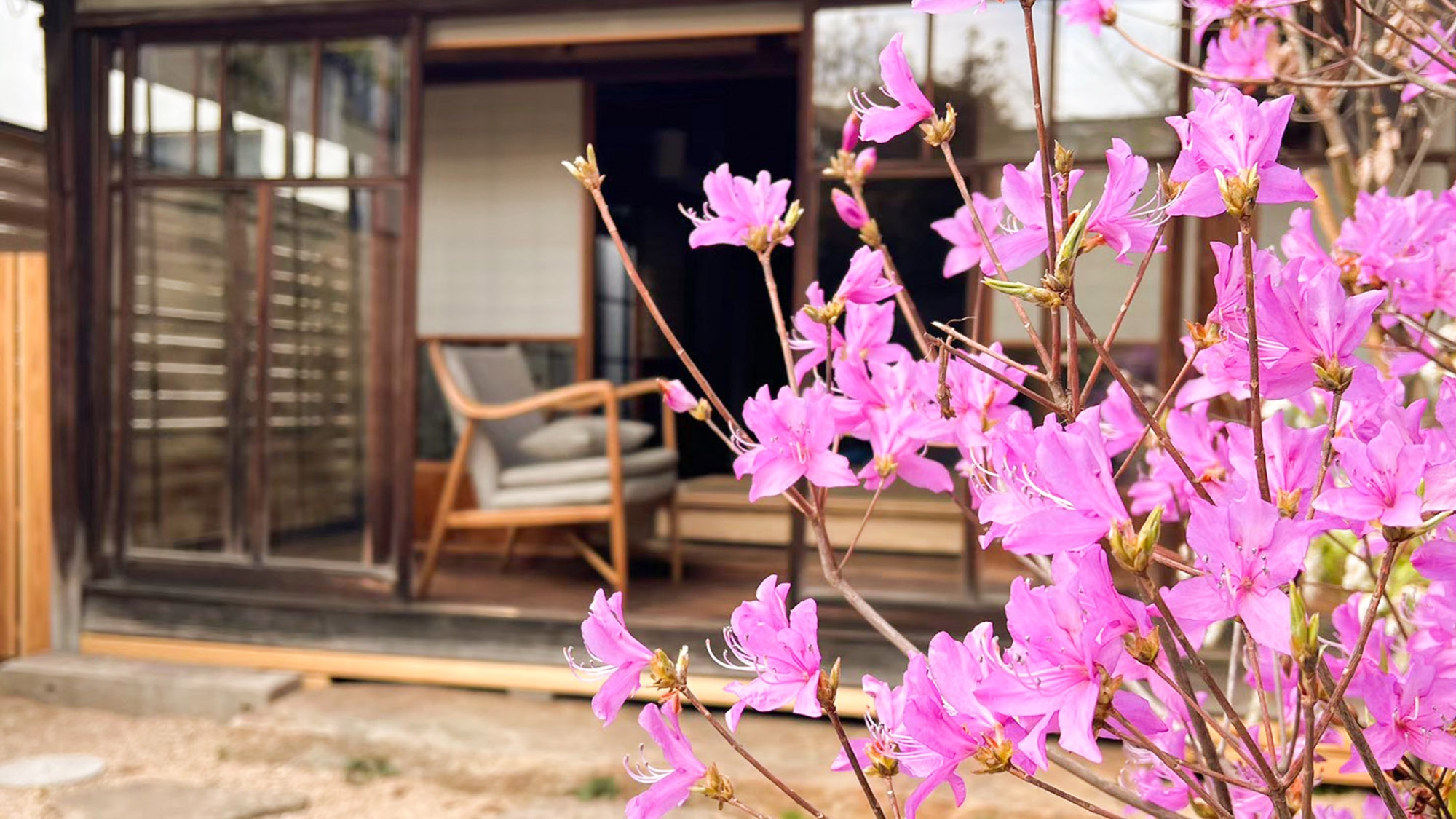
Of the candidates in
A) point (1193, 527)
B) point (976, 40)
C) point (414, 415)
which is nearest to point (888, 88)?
point (1193, 527)

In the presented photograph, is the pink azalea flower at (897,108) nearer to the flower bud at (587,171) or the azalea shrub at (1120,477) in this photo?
the azalea shrub at (1120,477)

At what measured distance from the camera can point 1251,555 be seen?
0.48 meters

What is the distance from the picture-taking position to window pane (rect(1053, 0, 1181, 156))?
3.22 m

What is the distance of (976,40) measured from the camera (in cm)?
330

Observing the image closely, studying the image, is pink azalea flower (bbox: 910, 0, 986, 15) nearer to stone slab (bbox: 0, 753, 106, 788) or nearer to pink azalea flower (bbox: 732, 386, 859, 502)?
pink azalea flower (bbox: 732, 386, 859, 502)

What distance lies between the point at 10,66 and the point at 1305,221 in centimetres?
402

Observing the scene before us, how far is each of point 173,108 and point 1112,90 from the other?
2.81m

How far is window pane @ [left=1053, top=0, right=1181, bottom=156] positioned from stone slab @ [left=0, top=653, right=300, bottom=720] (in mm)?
2782

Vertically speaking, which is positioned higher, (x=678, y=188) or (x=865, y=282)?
(x=678, y=188)

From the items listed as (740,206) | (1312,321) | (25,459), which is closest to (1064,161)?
(1312,321)

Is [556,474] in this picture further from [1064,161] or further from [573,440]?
[1064,161]

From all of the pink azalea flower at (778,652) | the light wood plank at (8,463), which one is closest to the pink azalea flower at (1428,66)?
the pink azalea flower at (778,652)

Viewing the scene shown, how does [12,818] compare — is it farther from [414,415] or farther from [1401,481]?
[1401,481]

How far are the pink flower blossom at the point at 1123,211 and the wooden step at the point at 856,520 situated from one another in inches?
89.3
